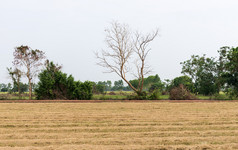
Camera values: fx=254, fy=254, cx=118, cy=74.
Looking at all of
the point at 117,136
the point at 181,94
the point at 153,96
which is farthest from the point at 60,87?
the point at 117,136

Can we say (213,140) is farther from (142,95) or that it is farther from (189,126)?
(142,95)

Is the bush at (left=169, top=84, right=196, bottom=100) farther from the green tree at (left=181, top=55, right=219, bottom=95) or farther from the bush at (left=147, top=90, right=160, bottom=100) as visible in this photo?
the green tree at (left=181, top=55, right=219, bottom=95)

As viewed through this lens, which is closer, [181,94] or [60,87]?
[181,94]

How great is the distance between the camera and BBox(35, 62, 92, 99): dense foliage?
21016 millimetres

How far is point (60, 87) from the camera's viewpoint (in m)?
21.3

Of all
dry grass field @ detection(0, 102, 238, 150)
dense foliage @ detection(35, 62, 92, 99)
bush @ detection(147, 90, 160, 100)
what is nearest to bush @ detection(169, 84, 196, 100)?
bush @ detection(147, 90, 160, 100)

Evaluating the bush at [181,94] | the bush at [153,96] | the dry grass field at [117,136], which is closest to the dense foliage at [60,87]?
the bush at [153,96]

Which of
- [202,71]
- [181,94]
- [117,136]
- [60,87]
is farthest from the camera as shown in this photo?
[202,71]

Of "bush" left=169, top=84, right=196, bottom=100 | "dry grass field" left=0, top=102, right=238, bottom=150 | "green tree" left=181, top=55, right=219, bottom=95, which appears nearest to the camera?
"dry grass field" left=0, top=102, right=238, bottom=150

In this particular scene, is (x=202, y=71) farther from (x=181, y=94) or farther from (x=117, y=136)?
(x=117, y=136)

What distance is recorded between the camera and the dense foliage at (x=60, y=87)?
2102 centimetres

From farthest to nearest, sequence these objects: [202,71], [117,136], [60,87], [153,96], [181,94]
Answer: [202,71]
[60,87]
[153,96]
[181,94]
[117,136]

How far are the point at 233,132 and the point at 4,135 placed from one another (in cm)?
601

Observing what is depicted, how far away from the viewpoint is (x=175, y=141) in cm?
577
